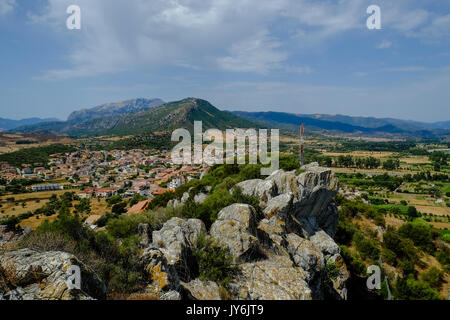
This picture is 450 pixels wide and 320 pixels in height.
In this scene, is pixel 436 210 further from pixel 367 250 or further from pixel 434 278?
pixel 367 250

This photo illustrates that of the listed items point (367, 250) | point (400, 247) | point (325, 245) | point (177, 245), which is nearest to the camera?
point (177, 245)

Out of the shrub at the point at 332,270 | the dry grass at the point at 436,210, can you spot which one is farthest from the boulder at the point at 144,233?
the dry grass at the point at 436,210

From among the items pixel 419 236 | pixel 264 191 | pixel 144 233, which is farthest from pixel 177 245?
pixel 419 236

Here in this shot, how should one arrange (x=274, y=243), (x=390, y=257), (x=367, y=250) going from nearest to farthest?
(x=274, y=243) < (x=367, y=250) < (x=390, y=257)

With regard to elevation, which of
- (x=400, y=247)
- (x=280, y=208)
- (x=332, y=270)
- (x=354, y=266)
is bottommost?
(x=400, y=247)

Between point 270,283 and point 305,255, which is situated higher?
point 270,283

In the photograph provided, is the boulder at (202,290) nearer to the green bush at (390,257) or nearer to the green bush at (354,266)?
the green bush at (354,266)

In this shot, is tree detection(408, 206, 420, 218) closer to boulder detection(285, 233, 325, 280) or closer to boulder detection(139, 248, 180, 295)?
boulder detection(285, 233, 325, 280)

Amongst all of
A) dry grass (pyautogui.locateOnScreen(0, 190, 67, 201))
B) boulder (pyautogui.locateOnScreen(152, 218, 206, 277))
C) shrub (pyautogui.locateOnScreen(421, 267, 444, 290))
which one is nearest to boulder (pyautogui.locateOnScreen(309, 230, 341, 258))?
boulder (pyautogui.locateOnScreen(152, 218, 206, 277))

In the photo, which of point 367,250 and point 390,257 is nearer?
point 367,250
